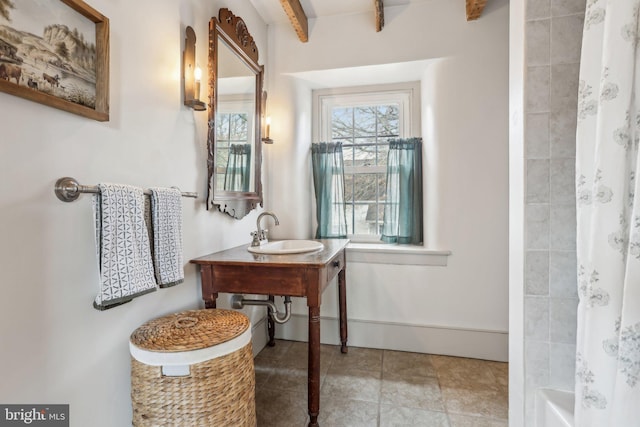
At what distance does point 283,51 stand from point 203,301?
2.00 metres

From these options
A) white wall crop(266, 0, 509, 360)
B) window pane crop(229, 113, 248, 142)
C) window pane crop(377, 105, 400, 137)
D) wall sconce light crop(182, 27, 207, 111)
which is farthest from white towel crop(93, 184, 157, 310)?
window pane crop(377, 105, 400, 137)

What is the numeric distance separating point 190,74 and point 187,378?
129 centimetres

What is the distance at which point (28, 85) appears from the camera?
2.57 feet

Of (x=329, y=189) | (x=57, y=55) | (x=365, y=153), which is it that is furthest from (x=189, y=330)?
(x=365, y=153)

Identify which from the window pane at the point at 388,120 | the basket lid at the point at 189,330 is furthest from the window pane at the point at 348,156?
the basket lid at the point at 189,330

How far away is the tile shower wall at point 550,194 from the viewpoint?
3.51ft

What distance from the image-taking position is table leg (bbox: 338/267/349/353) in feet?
7.14

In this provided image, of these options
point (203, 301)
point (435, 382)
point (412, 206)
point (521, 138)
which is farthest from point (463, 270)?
point (203, 301)

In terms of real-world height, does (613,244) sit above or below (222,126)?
below

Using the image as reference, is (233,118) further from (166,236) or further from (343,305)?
(343,305)

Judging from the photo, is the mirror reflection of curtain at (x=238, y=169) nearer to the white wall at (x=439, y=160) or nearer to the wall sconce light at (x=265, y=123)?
the wall sconce light at (x=265, y=123)

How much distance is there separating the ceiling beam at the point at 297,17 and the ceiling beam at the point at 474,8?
1155 mm

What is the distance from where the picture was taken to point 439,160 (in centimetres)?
219

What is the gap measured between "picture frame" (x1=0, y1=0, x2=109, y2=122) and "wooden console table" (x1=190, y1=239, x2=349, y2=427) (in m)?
0.80
